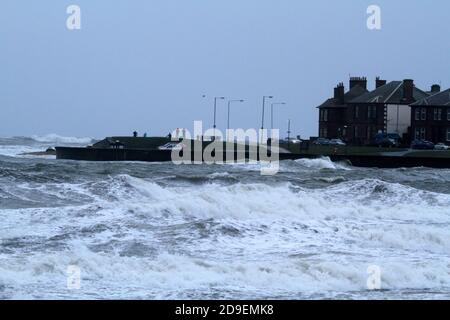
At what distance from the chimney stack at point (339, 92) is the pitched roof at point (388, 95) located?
3702 millimetres

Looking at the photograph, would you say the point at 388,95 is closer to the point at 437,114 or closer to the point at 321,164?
the point at 437,114

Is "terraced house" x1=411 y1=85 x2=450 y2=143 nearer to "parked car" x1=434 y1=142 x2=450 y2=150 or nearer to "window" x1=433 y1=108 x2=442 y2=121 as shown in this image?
"window" x1=433 y1=108 x2=442 y2=121

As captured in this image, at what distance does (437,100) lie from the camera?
88.9 meters

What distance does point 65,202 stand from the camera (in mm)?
30031

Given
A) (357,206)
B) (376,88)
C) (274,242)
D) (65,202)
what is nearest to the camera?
(274,242)

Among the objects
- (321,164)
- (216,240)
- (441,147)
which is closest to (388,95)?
(441,147)

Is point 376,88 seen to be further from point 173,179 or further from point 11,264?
point 11,264

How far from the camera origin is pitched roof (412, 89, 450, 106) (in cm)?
8819

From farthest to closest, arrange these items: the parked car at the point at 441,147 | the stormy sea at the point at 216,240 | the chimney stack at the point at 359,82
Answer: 1. the chimney stack at the point at 359,82
2. the parked car at the point at 441,147
3. the stormy sea at the point at 216,240
